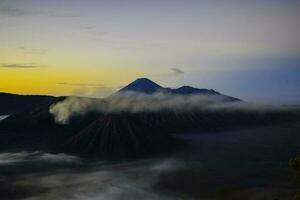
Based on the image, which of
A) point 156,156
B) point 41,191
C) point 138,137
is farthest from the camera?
point 138,137

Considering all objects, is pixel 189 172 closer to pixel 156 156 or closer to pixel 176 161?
pixel 176 161

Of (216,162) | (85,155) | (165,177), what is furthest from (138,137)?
(165,177)

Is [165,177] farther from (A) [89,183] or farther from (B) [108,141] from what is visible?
(B) [108,141]

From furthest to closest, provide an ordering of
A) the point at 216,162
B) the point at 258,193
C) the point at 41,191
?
the point at 216,162
the point at 41,191
the point at 258,193

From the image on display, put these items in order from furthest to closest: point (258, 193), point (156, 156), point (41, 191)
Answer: point (156, 156)
point (41, 191)
point (258, 193)

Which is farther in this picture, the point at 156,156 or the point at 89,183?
the point at 156,156

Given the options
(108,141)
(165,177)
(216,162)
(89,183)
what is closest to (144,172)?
(165,177)
